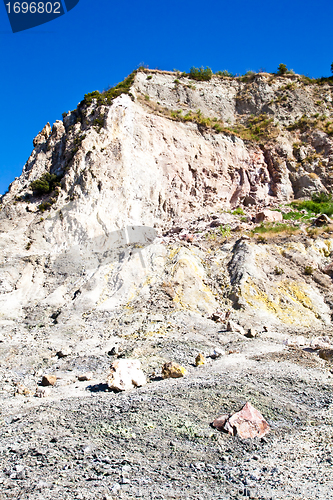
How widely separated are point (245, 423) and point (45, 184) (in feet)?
58.6

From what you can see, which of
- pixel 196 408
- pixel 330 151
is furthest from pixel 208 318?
pixel 330 151

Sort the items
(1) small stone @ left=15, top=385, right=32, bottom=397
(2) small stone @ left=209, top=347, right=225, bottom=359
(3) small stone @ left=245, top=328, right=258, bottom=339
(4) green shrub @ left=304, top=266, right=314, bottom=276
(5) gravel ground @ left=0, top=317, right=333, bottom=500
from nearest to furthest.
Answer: (5) gravel ground @ left=0, top=317, right=333, bottom=500 → (1) small stone @ left=15, top=385, right=32, bottom=397 → (2) small stone @ left=209, top=347, right=225, bottom=359 → (3) small stone @ left=245, top=328, right=258, bottom=339 → (4) green shrub @ left=304, top=266, right=314, bottom=276

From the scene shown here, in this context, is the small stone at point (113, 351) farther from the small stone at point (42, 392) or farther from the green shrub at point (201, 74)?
the green shrub at point (201, 74)

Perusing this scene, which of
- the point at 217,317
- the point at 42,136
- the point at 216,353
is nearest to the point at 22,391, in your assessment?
the point at 216,353

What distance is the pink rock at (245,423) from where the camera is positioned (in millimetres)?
5211

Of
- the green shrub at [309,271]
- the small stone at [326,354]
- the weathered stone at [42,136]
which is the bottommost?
the small stone at [326,354]

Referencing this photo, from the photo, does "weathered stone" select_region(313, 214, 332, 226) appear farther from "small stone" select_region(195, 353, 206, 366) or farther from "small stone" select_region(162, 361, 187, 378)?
"small stone" select_region(162, 361, 187, 378)

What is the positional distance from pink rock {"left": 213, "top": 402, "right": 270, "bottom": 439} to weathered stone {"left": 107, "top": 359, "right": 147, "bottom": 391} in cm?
226

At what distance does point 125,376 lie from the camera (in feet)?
23.5

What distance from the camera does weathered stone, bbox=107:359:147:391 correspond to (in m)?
7.00

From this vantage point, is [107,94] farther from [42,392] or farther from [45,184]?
[42,392]

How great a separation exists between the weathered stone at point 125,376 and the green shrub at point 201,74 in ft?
98.4

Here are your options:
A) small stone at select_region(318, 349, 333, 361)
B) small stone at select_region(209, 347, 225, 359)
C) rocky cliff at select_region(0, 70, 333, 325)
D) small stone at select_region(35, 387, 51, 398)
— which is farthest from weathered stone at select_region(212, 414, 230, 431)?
rocky cliff at select_region(0, 70, 333, 325)

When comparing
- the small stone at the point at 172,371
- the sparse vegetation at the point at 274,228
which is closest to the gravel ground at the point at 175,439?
the small stone at the point at 172,371
